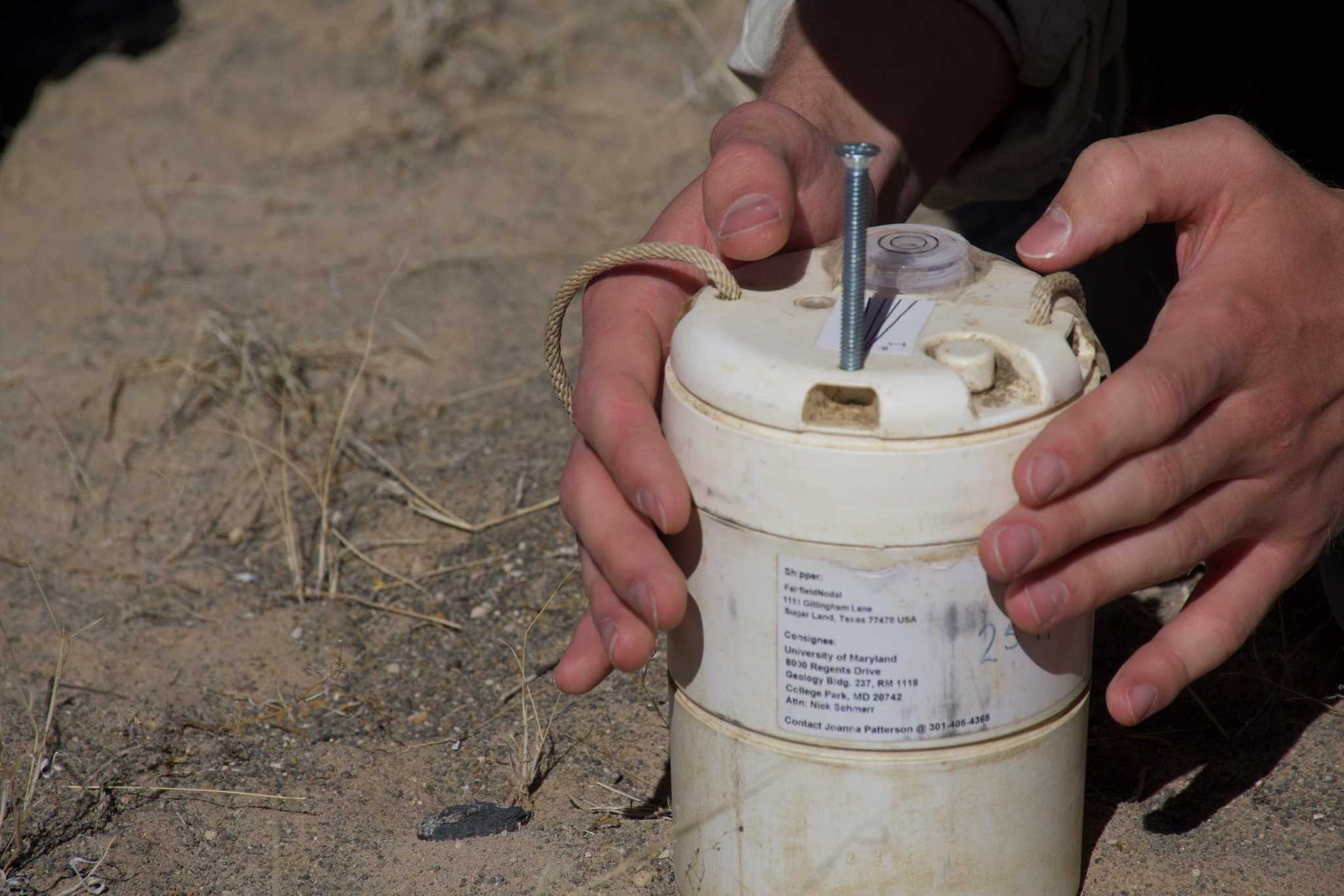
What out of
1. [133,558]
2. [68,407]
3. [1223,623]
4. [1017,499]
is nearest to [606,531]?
[1017,499]

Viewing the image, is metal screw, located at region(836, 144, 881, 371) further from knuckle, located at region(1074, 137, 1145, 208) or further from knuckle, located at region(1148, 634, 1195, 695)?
knuckle, located at region(1148, 634, 1195, 695)

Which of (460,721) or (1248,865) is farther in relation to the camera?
(460,721)

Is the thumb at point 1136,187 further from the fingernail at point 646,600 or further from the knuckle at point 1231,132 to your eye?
the fingernail at point 646,600

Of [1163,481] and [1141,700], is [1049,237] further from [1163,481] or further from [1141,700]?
[1141,700]

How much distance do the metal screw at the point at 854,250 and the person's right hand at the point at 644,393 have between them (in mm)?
172

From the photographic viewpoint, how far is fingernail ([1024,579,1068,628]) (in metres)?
1.18

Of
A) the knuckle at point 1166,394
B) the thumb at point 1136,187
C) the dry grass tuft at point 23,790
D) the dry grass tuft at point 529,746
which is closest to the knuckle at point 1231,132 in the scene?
the thumb at point 1136,187

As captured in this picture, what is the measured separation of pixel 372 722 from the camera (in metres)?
1.88

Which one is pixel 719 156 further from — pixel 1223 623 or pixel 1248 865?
pixel 1248 865

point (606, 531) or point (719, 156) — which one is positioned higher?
point (719, 156)

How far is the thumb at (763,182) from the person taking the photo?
1352 millimetres

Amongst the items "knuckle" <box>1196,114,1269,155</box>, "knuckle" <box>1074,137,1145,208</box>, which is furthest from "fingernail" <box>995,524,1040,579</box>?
"knuckle" <box>1196,114,1269,155</box>

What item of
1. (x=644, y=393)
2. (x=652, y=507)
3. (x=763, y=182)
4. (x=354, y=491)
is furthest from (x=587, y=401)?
(x=354, y=491)

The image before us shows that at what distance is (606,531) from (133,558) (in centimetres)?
127
